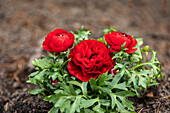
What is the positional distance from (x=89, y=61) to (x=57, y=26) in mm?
2087

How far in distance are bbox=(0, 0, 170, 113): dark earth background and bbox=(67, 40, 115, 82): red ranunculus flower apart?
0.59 metres

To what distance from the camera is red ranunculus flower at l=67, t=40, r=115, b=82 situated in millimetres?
1328

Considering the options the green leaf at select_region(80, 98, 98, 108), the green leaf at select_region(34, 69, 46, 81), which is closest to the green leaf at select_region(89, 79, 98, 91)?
the green leaf at select_region(80, 98, 98, 108)

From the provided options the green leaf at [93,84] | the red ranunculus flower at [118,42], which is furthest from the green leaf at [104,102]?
the red ranunculus flower at [118,42]

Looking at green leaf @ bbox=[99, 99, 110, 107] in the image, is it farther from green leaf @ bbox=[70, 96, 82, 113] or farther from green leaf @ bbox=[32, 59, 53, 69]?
green leaf @ bbox=[32, 59, 53, 69]

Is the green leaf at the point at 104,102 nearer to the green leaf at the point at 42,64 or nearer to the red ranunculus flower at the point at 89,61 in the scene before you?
the red ranunculus flower at the point at 89,61

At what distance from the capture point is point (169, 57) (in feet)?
9.03

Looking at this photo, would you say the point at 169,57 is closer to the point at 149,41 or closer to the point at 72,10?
the point at 149,41

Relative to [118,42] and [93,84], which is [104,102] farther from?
[118,42]

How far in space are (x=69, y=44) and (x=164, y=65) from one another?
1.72 m

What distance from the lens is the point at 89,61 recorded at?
4.34 feet

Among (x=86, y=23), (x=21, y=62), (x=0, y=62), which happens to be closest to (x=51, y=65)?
(x=21, y=62)

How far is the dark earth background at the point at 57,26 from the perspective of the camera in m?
1.82

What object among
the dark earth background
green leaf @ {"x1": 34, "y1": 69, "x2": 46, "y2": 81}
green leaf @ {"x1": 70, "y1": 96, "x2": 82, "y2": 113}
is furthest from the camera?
the dark earth background
